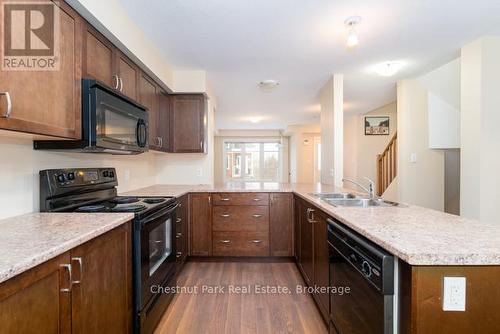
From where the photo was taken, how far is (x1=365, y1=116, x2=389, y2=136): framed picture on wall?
5773 millimetres

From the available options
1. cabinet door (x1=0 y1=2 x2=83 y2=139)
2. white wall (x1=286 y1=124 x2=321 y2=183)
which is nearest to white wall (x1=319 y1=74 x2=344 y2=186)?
cabinet door (x1=0 y1=2 x2=83 y2=139)

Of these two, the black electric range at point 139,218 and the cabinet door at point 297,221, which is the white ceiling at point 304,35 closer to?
the black electric range at point 139,218

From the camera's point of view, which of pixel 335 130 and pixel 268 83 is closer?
pixel 335 130

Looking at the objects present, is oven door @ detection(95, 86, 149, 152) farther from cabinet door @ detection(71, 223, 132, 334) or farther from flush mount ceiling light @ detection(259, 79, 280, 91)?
flush mount ceiling light @ detection(259, 79, 280, 91)

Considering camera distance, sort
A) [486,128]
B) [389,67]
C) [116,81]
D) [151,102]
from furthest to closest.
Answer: [389,67] < [151,102] < [486,128] < [116,81]

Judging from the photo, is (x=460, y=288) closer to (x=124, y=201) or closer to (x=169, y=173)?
(x=124, y=201)

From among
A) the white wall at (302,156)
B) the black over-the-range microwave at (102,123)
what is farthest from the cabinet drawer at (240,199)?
the white wall at (302,156)

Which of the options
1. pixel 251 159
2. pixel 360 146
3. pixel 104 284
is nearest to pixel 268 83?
pixel 104 284

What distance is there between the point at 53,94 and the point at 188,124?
195cm

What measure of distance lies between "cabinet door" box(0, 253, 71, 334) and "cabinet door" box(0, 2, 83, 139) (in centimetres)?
58

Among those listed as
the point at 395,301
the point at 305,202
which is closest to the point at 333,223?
the point at 395,301

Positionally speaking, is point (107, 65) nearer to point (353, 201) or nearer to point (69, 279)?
point (69, 279)

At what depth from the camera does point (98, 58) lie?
65.3 inches

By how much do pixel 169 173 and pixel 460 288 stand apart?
3.19m
